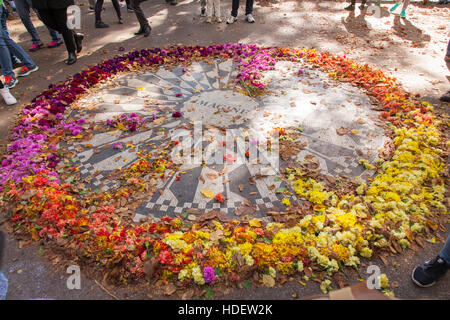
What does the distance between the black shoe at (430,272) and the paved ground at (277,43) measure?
7 centimetres

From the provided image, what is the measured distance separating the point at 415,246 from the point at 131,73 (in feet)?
19.4

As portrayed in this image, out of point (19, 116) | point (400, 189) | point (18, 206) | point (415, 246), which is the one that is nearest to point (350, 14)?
point (400, 189)

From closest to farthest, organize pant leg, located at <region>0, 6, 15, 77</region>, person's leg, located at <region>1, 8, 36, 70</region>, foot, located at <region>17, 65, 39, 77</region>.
A: pant leg, located at <region>0, 6, 15, 77</region>, person's leg, located at <region>1, 8, 36, 70</region>, foot, located at <region>17, 65, 39, 77</region>

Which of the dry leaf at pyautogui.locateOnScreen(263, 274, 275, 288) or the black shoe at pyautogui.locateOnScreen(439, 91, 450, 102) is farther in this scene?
the black shoe at pyautogui.locateOnScreen(439, 91, 450, 102)

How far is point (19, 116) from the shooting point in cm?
458

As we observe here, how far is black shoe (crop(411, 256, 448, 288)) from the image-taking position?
7.23ft

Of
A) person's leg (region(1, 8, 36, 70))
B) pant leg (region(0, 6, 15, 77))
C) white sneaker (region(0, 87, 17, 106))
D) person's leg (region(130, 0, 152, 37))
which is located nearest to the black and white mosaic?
white sneaker (region(0, 87, 17, 106))

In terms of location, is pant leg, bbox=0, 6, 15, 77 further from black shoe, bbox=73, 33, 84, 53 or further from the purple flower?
the purple flower

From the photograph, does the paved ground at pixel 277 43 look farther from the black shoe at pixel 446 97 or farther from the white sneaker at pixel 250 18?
the white sneaker at pixel 250 18

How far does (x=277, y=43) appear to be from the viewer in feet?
23.3

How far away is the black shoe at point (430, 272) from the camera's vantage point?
2203mm

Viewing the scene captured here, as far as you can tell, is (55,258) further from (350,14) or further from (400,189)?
(350,14)

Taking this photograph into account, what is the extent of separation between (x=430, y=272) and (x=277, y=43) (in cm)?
638

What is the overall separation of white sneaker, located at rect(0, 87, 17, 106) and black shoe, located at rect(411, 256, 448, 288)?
21.1 feet
